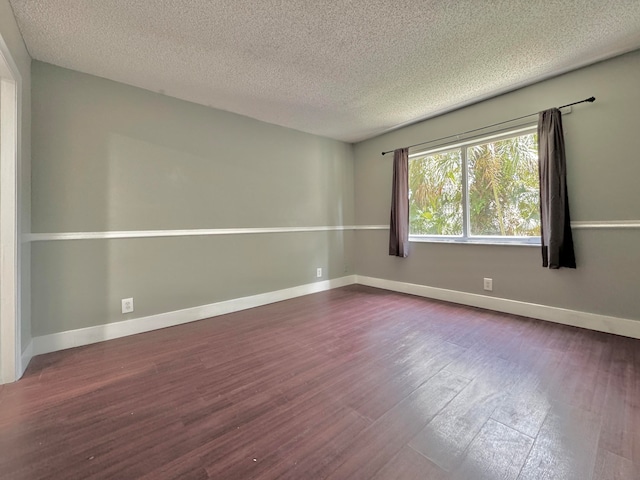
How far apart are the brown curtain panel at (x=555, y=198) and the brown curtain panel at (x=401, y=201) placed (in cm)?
148

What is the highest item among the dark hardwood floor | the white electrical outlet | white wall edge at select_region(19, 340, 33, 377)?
the white electrical outlet

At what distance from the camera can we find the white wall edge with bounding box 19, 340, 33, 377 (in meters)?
1.74

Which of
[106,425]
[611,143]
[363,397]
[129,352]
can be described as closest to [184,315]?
[129,352]

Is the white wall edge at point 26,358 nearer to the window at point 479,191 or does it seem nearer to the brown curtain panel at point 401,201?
the brown curtain panel at point 401,201

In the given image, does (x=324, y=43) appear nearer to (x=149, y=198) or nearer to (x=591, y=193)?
(x=149, y=198)

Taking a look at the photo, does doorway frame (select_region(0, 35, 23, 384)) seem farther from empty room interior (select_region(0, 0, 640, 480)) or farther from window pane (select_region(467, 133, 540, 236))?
window pane (select_region(467, 133, 540, 236))

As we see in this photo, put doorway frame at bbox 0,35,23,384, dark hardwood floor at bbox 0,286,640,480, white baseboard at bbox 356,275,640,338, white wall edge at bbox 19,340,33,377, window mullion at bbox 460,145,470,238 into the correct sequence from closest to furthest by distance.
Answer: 1. dark hardwood floor at bbox 0,286,640,480
2. doorway frame at bbox 0,35,23,384
3. white wall edge at bbox 19,340,33,377
4. white baseboard at bbox 356,275,640,338
5. window mullion at bbox 460,145,470,238

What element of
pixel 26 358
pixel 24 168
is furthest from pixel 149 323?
pixel 24 168

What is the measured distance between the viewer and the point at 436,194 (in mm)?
3508

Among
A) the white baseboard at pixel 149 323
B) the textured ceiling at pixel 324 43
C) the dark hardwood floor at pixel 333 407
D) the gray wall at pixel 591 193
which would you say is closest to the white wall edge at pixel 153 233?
the white baseboard at pixel 149 323

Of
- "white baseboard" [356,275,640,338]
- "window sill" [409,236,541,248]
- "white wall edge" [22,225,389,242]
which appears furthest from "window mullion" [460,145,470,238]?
"white wall edge" [22,225,389,242]

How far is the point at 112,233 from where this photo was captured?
2.35 meters

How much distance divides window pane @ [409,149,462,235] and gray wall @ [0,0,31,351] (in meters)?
3.84

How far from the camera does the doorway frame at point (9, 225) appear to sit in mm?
1598
